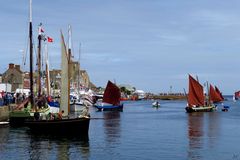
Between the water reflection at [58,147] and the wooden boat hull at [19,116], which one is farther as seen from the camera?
the wooden boat hull at [19,116]

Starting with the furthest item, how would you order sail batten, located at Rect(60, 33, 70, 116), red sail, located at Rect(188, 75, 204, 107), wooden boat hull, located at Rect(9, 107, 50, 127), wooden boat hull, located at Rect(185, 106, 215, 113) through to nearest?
wooden boat hull, located at Rect(185, 106, 215, 113)
red sail, located at Rect(188, 75, 204, 107)
wooden boat hull, located at Rect(9, 107, 50, 127)
sail batten, located at Rect(60, 33, 70, 116)

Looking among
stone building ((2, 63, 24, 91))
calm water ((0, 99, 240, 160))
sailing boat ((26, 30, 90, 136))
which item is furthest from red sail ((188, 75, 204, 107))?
sailing boat ((26, 30, 90, 136))

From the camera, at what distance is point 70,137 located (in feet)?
166

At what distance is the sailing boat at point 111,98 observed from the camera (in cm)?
12862

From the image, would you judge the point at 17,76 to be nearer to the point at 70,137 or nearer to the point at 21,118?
the point at 21,118

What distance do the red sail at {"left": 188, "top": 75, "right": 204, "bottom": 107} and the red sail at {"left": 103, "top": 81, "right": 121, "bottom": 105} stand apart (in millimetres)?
21371

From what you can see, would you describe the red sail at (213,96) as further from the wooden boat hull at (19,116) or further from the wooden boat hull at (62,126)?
the wooden boat hull at (62,126)

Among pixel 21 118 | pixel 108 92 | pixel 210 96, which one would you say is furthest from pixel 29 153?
pixel 210 96

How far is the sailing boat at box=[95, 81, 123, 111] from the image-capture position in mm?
128625

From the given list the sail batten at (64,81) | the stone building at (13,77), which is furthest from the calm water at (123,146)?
the stone building at (13,77)

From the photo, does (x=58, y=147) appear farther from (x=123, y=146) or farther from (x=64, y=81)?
(x=64, y=81)

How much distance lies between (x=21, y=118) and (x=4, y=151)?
22221 mm

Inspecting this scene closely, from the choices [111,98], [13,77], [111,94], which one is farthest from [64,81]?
[13,77]

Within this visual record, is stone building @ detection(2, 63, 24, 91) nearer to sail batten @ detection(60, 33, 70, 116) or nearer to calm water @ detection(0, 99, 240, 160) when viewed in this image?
calm water @ detection(0, 99, 240, 160)
